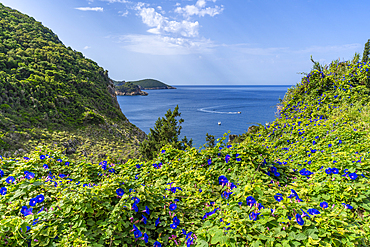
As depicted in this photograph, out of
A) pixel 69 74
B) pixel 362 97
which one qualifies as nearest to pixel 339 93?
pixel 362 97

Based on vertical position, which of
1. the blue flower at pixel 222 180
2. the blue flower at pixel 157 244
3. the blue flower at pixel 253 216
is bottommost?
the blue flower at pixel 157 244

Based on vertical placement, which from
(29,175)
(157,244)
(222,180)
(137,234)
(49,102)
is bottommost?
(157,244)

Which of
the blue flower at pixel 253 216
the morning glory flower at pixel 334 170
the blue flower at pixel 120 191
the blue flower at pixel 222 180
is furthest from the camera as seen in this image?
the blue flower at pixel 222 180

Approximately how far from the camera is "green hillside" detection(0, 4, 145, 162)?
22344mm

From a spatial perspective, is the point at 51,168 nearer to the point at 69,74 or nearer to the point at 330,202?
the point at 330,202

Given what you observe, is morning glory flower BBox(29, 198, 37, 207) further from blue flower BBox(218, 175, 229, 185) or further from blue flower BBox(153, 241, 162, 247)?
blue flower BBox(218, 175, 229, 185)

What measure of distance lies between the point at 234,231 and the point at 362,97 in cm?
794

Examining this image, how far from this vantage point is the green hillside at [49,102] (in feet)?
73.3

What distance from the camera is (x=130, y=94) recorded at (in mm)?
181250

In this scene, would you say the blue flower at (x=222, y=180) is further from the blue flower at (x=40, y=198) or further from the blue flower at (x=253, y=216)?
the blue flower at (x=40, y=198)

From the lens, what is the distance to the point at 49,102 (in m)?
28.7

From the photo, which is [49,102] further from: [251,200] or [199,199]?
[251,200]

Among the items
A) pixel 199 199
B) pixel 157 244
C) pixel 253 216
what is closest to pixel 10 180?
pixel 157 244

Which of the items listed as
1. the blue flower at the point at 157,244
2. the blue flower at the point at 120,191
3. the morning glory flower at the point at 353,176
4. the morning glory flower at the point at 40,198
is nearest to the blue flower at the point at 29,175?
the morning glory flower at the point at 40,198
